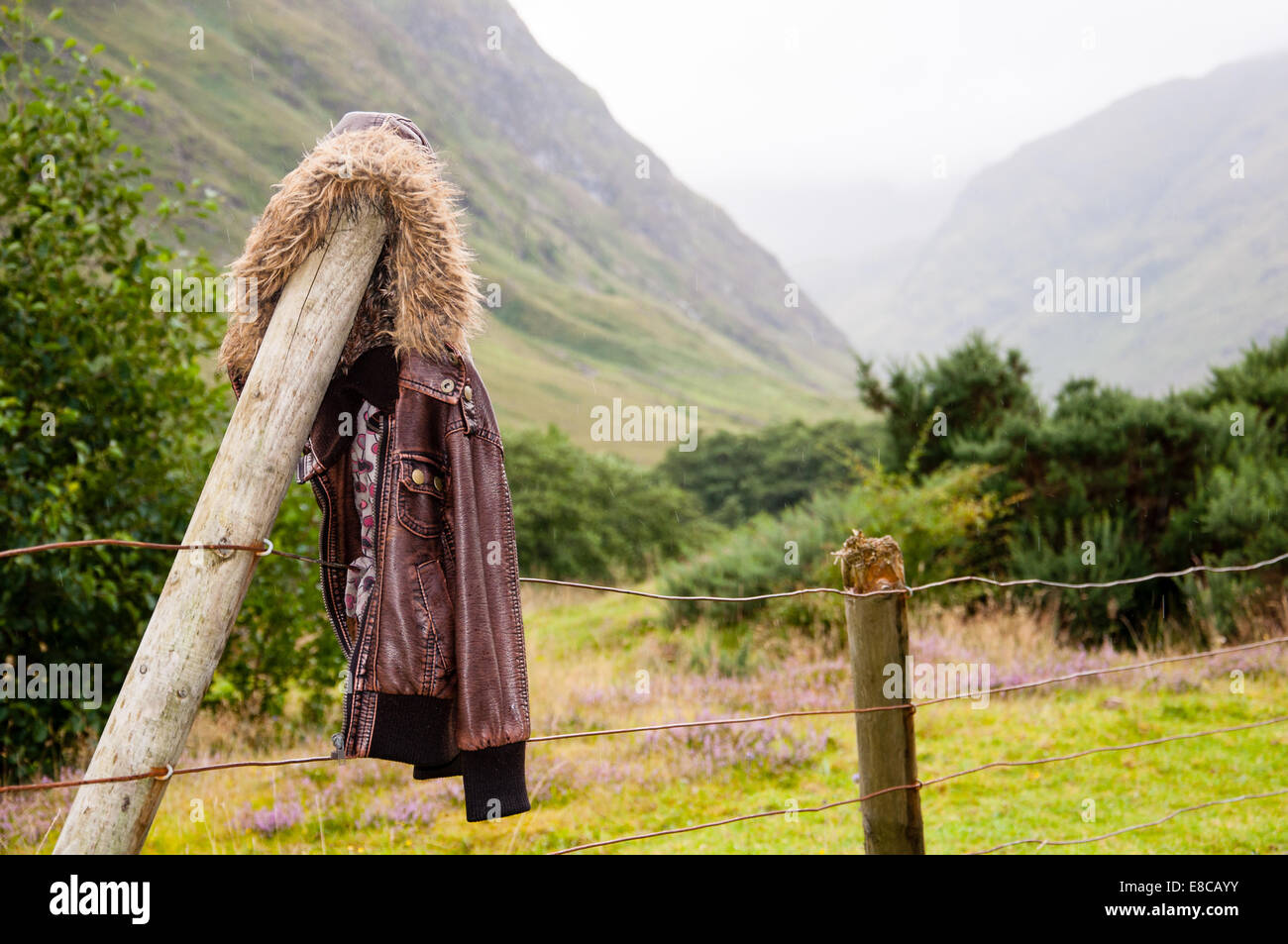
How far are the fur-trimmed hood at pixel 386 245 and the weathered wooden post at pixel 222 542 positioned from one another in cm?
6

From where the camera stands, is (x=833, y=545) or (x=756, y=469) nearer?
(x=833, y=545)

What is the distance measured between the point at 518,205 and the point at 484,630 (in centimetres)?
14705

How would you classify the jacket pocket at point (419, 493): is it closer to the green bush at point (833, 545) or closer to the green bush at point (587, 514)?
the green bush at point (833, 545)

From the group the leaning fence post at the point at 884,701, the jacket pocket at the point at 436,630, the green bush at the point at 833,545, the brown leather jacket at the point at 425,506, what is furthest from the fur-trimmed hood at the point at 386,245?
the green bush at the point at 833,545

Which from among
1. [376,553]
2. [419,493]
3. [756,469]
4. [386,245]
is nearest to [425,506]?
[419,493]

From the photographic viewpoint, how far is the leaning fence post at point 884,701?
261 cm

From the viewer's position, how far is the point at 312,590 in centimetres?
629

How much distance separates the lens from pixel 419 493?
218cm

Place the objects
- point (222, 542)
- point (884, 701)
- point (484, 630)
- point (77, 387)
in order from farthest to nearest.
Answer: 1. point (77, 387)
2. point (884, 701)
3. point (484, 630)
4. point (222, 542)

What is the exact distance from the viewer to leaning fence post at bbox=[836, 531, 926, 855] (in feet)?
8.56

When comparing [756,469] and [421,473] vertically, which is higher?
[756,469]

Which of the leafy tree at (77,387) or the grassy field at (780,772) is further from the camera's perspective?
the leafy tree at (77,387)

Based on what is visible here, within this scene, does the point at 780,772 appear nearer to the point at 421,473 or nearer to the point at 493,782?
the point at 493,782
